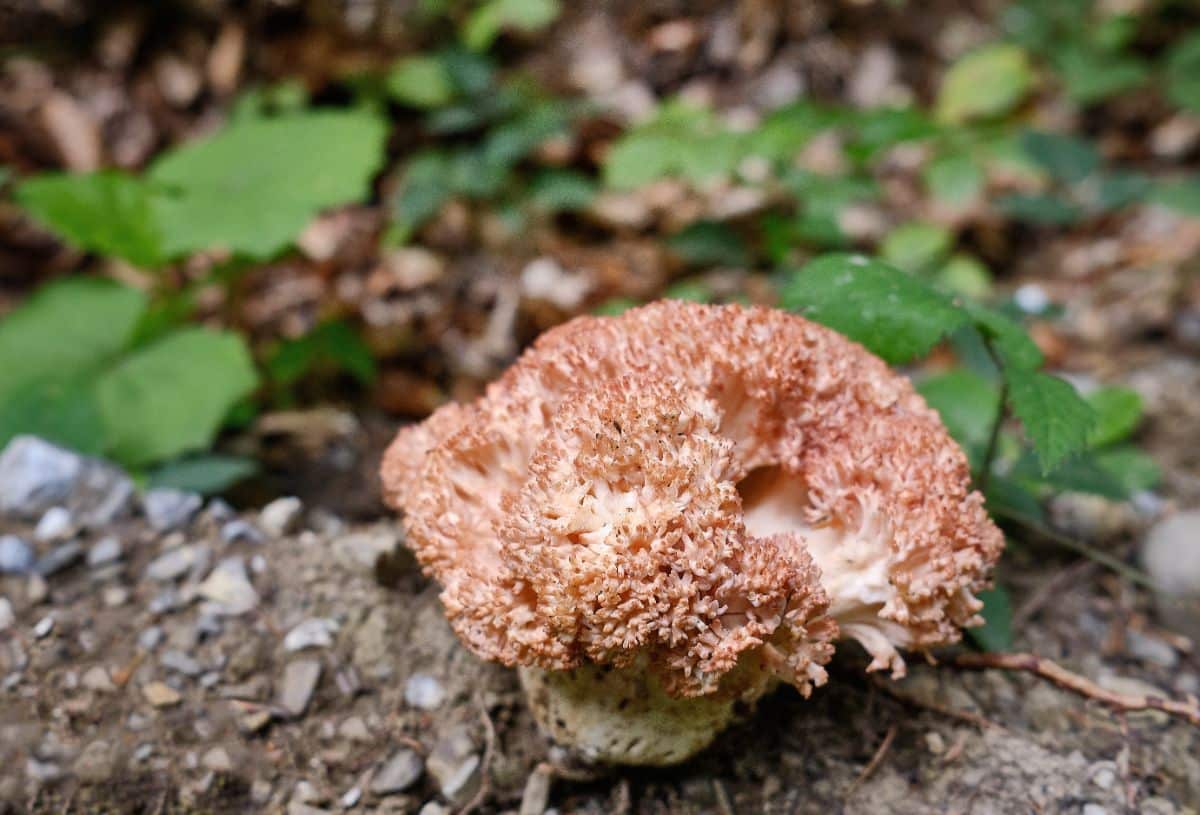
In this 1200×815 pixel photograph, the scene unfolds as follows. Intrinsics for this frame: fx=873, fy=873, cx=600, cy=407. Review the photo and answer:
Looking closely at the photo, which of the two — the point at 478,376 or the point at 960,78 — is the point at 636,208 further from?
the point at 960,78

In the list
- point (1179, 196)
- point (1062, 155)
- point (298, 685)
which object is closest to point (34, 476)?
point (298, 685)

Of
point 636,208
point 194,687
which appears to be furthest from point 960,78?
point 194,687

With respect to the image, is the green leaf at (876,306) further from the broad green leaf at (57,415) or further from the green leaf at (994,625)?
the broad green leaf at (57,415)

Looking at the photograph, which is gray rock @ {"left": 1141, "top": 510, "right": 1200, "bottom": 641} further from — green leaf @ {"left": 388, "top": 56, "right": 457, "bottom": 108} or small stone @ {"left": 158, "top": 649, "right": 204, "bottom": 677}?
green leaf @ {"left": 388, "top": 56, "right": 457, "bottom": 108}

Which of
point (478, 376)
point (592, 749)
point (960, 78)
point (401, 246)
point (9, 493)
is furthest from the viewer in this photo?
point (960, 78)

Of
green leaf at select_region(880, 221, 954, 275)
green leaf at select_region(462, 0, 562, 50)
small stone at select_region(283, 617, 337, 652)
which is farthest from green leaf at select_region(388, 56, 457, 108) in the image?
small stone at select_region(283, 617, 337, 652)
